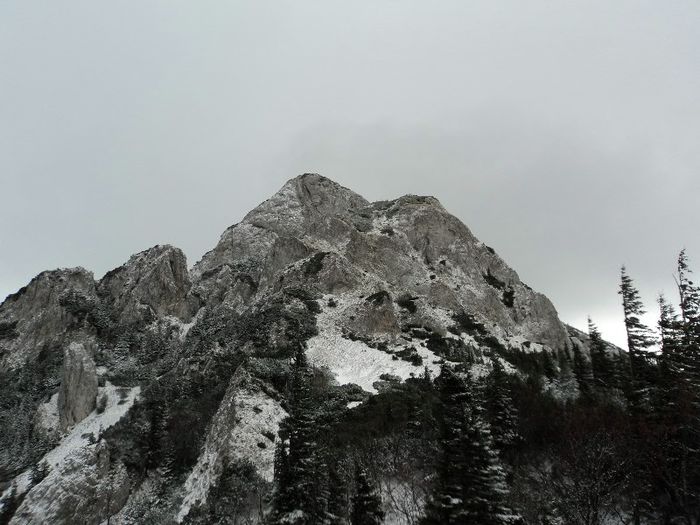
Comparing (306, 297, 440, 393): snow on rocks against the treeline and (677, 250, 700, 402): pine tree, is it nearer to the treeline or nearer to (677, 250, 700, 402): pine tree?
the treeline

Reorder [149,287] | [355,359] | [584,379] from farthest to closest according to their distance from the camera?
[149,287] < [355,359] < [584,379]

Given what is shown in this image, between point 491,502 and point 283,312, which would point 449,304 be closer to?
point 283,312

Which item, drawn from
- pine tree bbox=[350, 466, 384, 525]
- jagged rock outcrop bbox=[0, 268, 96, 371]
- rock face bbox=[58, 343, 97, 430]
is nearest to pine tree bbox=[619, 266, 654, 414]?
pine tree bbox=[350, 466, 384, 525]

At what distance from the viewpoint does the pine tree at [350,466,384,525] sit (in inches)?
1271

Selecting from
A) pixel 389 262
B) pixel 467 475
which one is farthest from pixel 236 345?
pixel 467 475

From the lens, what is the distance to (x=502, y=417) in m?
43.5

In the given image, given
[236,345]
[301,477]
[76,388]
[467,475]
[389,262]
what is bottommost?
[301,477]

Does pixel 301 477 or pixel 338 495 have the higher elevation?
pixel 301 477

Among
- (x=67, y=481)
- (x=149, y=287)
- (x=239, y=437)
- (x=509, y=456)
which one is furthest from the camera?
(x=149, y=287)

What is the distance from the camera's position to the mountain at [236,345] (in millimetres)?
54281

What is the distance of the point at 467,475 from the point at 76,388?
74828mm

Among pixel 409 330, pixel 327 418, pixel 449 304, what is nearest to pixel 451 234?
pixel 449 304

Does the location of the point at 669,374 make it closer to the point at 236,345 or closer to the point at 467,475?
the point at 467,475

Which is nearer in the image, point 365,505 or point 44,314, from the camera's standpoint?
point 365,505
